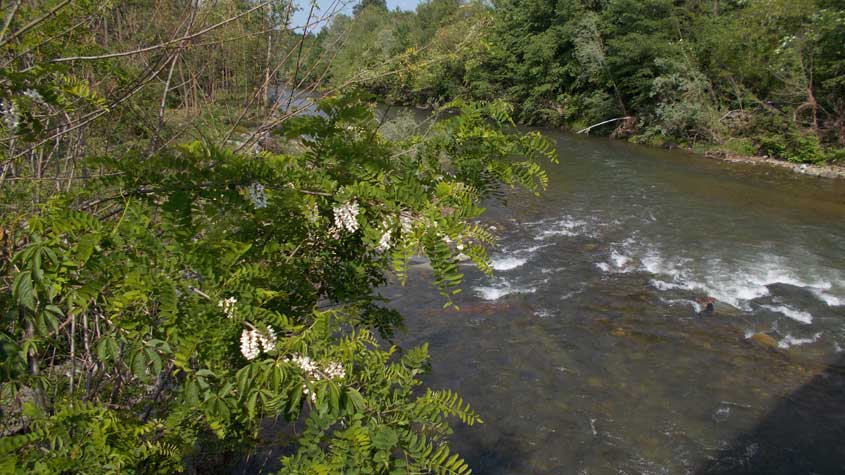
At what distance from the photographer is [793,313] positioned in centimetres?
784

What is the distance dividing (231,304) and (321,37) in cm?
226


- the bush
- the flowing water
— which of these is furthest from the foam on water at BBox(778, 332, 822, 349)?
the bush

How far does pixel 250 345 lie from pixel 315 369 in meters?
0.22

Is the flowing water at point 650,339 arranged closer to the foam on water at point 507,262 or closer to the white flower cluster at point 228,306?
the foam on water at point 507,262

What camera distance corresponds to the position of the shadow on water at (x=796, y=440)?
5.13 meters

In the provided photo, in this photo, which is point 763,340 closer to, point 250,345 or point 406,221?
point 406,221

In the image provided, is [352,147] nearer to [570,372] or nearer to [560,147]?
[570,372]

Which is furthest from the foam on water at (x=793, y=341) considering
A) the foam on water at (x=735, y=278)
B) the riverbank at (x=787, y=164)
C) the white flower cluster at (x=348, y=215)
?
the riverbank at (x=787, y=164)

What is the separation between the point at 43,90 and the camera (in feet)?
5.92

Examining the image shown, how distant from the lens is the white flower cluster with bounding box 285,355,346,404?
157 cm

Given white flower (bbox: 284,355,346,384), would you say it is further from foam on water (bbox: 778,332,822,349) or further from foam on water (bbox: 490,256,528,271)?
foam on water (bbox: 490,256,528,271)

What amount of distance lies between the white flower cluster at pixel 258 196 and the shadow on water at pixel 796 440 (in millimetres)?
4999

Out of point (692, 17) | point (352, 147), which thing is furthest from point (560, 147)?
point (352, 147)

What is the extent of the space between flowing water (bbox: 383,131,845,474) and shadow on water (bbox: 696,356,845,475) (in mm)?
16
